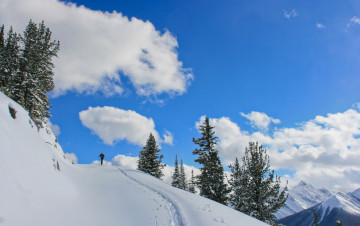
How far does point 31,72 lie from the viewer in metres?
23.3

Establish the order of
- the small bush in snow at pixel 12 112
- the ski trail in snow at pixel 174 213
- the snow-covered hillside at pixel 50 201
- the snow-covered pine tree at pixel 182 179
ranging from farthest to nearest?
the snow-covered pine tree at pixel 182 179
the small bush in snow at pixel 12 112
the ski trail in snow at pixel 174 213
the snow-covered hillside at pixel 50 201

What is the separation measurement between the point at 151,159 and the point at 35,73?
21515mm

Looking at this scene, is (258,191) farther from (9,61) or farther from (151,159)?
(9,61)

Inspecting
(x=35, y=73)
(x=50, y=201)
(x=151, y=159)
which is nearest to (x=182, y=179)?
(x=151, y=159)

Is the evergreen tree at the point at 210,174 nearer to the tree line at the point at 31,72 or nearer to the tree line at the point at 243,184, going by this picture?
the tree line at the point at 243,184

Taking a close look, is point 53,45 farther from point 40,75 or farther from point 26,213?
point 26,213

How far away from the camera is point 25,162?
9070 mm

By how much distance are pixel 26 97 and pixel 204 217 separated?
74.4ft

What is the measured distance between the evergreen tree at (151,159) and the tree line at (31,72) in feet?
53.3

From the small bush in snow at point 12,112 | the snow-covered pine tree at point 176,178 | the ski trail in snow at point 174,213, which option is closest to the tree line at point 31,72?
the small bush in snow at point 12,112

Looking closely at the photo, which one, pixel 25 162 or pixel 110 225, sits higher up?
pixel 25 162

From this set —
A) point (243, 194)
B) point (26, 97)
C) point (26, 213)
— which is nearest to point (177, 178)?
point (243, 194)

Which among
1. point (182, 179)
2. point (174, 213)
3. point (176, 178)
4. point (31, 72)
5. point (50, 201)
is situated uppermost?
point (31, 72)

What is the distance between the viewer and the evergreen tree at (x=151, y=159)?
36031 mm
